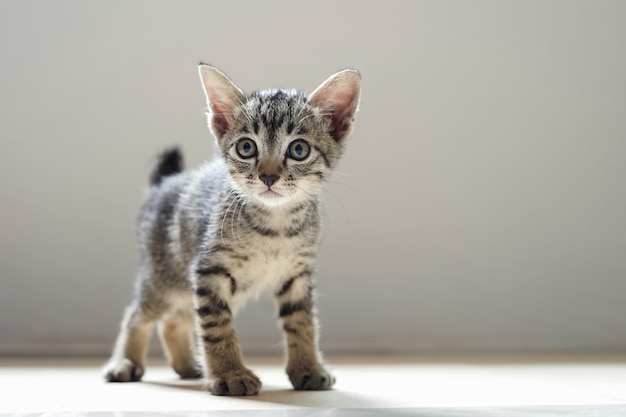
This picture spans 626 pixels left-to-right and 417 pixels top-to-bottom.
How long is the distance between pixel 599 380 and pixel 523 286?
958 mm

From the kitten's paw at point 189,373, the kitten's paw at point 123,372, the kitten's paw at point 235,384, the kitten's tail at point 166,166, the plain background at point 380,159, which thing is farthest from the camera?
the plain background at point 380,159

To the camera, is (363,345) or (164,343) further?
(363,345)

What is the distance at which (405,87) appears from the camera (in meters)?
3.30

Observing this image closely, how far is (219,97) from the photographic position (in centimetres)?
225

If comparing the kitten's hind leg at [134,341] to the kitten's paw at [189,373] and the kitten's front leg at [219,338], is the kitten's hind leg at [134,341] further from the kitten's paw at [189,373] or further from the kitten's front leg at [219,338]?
the kitten's front leg at [219,338]

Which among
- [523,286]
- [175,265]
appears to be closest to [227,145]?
[175,265]

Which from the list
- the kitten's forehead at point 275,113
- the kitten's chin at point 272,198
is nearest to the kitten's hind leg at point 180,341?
the kitten's chin at point 272,198

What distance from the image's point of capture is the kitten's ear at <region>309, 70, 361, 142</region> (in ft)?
7.24

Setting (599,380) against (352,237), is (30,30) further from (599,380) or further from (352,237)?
(599,380)

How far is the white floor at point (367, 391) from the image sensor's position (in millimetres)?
1810

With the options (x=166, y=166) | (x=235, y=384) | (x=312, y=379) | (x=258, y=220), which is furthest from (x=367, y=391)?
(x=166, y=166)

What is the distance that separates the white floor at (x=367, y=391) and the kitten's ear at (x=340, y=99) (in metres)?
0.77

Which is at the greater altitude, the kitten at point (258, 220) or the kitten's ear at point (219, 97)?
the kitten's ear at point (219, 97)

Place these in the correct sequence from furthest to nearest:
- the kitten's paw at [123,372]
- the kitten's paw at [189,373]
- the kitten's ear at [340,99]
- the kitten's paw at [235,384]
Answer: the kitten's paw at [189,373] < the kitten's paw at [123,372] < the kitten's ear at [340,99] < the kitten's paw at [235,384]
